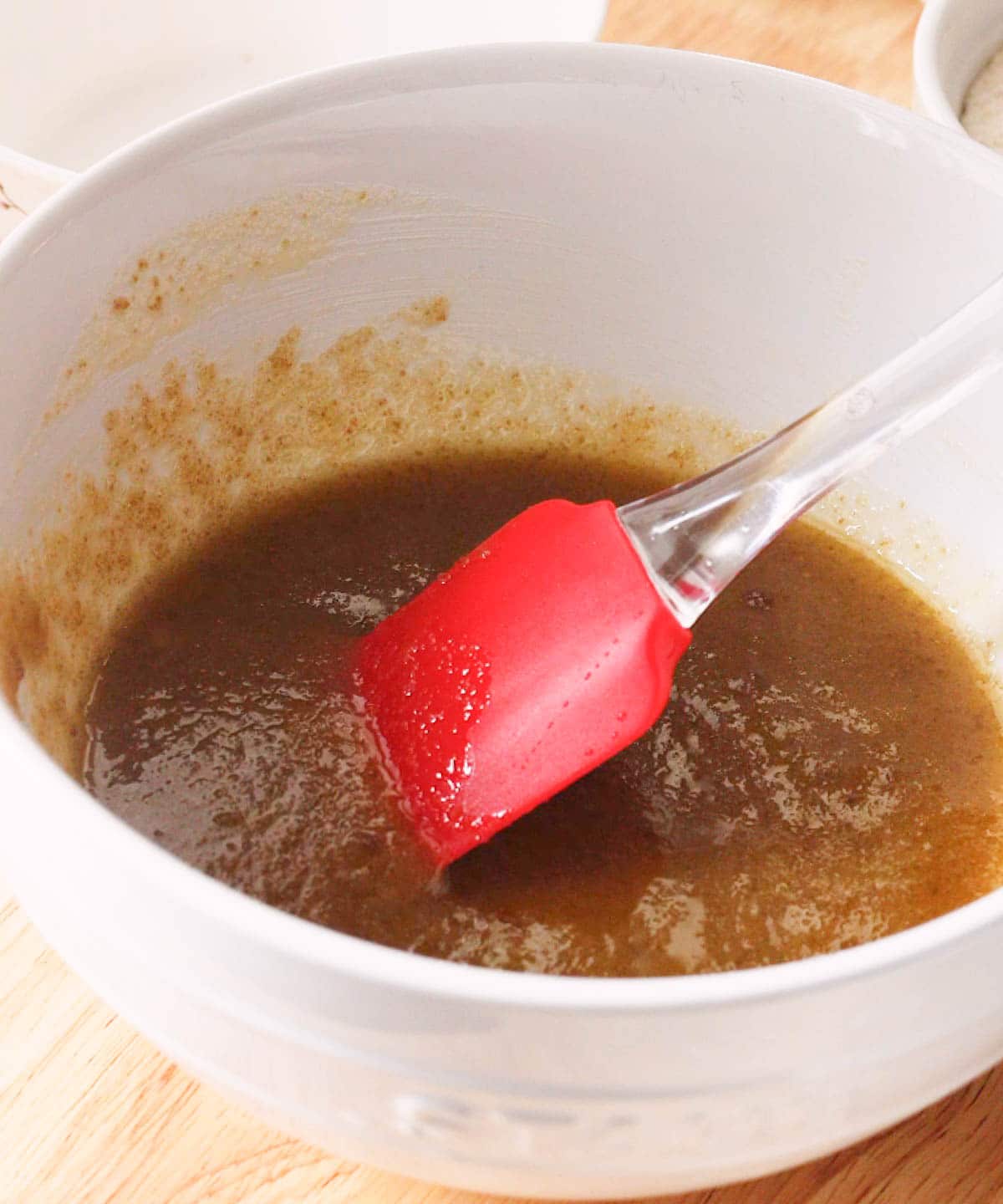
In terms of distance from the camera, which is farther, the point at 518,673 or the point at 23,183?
the point at 23,183

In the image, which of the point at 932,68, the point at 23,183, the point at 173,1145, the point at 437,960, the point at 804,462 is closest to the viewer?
the point at 437,960

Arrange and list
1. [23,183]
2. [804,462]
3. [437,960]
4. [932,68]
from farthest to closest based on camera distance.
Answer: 1. [932,68]
2. [23,183]
3. [804,462]
4. [437,960]

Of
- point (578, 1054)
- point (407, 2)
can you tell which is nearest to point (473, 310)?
point (407, 2)

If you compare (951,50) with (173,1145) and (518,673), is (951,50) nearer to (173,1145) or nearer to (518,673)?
(518,673)

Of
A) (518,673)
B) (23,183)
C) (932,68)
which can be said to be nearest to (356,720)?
(518,673)

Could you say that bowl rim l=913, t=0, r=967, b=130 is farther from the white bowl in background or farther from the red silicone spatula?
the red silicone spatula

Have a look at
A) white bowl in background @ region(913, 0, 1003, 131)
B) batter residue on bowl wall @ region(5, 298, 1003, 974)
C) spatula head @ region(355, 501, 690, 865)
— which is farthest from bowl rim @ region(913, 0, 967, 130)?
spatula head @ region(355, 501, 690, 865)
